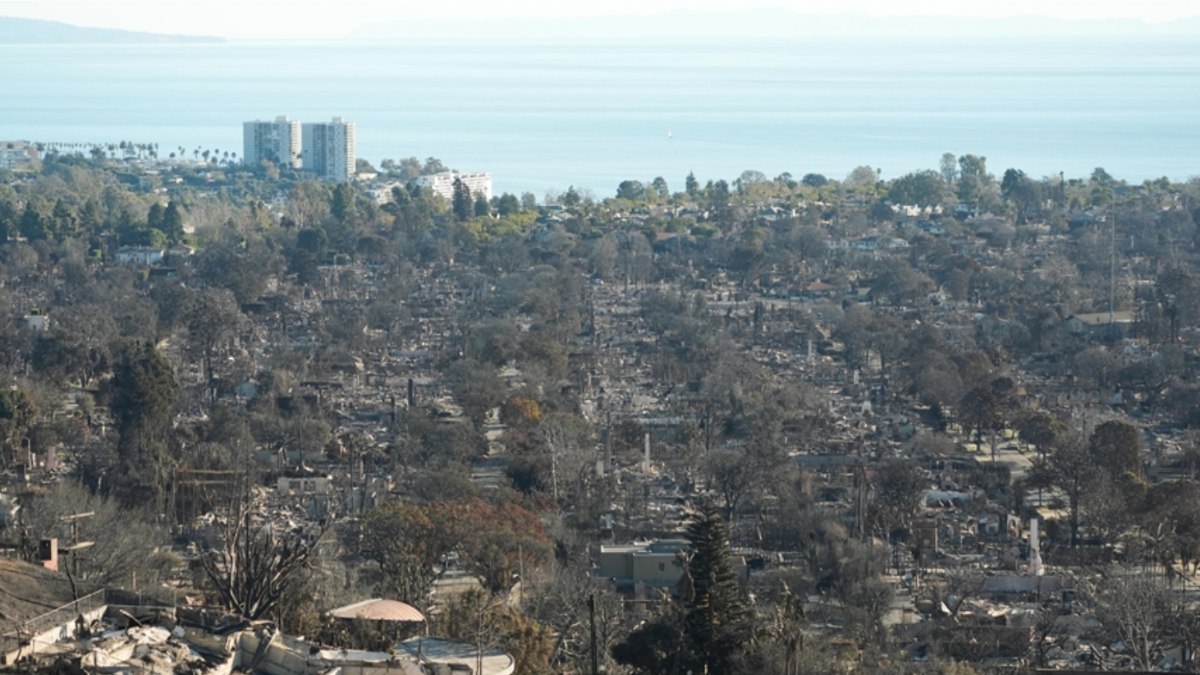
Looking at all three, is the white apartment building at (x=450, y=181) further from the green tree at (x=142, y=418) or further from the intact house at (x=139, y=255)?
the green tree at (x=142, y=418)

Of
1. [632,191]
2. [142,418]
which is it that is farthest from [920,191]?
[142,418]

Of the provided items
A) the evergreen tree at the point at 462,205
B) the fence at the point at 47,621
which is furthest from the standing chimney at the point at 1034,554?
the evergreen tree at the point at 462,205

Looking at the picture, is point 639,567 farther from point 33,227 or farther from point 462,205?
point 462,205

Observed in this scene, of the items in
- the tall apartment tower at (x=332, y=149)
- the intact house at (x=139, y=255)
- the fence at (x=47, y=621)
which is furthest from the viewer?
the tall apartment tower at (x=332, y=149)

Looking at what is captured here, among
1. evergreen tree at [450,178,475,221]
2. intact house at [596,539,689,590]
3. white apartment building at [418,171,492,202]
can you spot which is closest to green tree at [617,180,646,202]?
evergreen tree at [450,178,475,221]

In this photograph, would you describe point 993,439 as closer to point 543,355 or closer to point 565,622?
point 543,355

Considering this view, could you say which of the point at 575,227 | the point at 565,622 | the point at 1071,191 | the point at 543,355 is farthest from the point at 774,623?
the point at 1071,191

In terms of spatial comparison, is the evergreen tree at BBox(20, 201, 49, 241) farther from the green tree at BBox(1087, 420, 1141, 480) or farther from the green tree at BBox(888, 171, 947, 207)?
the green tree at BBox(1087, 420, 1141, 480)
